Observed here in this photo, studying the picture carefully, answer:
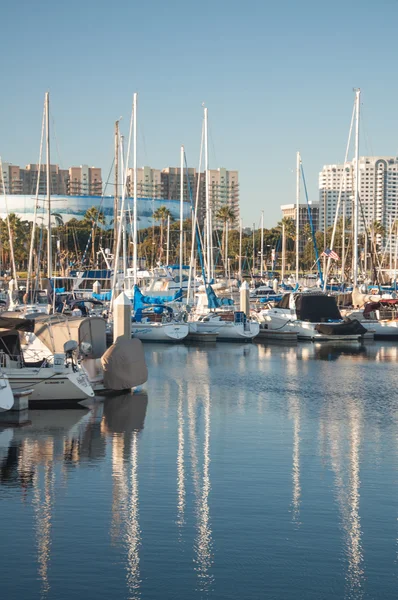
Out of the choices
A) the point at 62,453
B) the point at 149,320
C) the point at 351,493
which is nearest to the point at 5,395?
the point at 62,453

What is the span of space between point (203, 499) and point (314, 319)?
39589mm

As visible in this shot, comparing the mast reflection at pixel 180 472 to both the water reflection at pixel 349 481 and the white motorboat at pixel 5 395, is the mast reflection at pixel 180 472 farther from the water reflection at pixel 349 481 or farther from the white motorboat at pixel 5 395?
the white motorboat at pixel 5 395

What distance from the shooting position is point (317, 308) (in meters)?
59.1

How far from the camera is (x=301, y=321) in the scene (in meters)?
59.6

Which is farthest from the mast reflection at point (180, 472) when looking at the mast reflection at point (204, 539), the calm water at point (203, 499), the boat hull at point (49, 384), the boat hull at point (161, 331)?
the boat hull at point (161, 331)

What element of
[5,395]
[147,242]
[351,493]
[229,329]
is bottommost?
[351,493]

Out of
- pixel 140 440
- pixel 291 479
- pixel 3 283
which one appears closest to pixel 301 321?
pixel 140 440

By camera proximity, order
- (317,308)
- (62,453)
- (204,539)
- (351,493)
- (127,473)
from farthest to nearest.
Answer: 1. (317,308)
2. (62,453)
3. (127,473)
4. (351,493)
5. (204,539)

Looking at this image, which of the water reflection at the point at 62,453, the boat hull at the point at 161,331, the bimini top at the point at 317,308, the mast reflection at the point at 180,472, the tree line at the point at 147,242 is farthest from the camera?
the tree line at the point at 147,242

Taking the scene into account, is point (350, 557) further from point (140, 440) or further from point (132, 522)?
point (140, 440)

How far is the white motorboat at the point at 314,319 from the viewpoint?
190 feet

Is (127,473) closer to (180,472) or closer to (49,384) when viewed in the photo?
(180,472)

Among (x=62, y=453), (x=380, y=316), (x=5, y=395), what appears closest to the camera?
(x=62, y=453)

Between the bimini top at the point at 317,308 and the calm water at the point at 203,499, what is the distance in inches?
912
